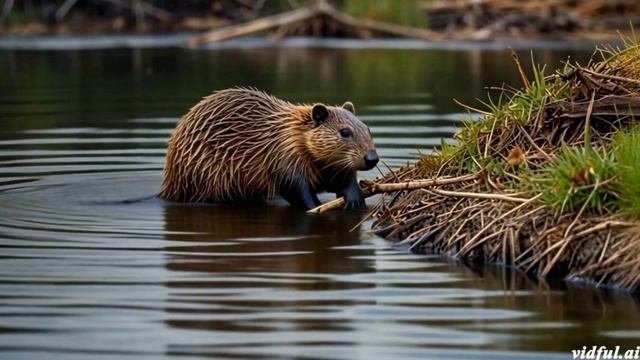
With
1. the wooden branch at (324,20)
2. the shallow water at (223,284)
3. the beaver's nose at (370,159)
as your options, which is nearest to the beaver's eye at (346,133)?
the beaver's nose at (370,159)

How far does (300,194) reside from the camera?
12273 millimetres

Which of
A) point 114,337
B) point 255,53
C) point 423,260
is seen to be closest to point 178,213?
point 423,260

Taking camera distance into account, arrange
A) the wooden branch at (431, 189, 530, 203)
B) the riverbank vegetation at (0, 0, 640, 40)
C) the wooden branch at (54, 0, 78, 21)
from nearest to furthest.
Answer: the wooden branch at (431, 189, 530, 203), the riverbank vegetation at (0, 0, 640, 40), the wooden branch at (54, 0, 78, 21)

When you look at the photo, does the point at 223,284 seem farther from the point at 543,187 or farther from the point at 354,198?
the point at 354,198

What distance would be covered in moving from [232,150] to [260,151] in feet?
0.80

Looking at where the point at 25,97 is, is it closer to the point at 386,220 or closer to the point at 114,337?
the point at 386,220

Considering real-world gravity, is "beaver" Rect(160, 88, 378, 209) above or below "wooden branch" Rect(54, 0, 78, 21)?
above

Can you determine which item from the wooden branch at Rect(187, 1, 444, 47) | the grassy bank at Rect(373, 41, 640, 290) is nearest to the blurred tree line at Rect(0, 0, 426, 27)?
the wooden branch at Rect(187, 1, 444, 47)

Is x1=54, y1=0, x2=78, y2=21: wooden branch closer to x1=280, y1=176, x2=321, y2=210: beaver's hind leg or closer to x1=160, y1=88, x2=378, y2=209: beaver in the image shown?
x1=160, y1=88, x2=378, y2=209: beaver

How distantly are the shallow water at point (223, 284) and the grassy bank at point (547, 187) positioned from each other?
225 millimetres

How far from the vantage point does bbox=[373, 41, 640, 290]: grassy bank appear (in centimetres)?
908

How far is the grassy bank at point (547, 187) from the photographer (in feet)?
29.8

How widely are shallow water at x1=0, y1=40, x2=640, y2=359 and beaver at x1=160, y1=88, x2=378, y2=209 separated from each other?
0.21 meters

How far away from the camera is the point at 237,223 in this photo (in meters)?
11.5
